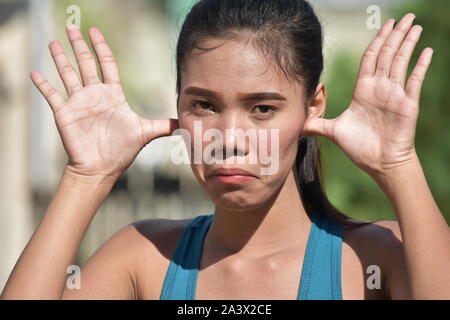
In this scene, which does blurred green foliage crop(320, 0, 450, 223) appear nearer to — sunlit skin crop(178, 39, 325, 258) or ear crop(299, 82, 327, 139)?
ear crop(299, 82, 327, 139)

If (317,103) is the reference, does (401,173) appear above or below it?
below

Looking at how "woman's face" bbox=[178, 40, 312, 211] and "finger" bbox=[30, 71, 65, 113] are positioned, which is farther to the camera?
"finger" bbox=[30, 71, 65, 113]

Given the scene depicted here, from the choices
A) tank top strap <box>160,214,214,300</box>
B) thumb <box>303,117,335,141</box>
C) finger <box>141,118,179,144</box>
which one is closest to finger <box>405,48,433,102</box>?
thumb <box>303,117,335,141</box>

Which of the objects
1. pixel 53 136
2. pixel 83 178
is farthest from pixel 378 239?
pixel 53 136

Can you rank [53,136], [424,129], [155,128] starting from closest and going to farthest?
[155,128]
[424,129]
[53,136]

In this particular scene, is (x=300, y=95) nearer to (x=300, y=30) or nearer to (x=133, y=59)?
(x=300, y=30)

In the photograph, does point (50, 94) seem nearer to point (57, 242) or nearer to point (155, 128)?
point (155, 128)

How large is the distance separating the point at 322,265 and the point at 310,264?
4 cm

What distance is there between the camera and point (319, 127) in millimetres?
2729

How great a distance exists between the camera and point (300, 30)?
281 centimetres

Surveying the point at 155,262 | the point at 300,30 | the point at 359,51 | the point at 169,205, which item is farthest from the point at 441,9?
the point at 169,205

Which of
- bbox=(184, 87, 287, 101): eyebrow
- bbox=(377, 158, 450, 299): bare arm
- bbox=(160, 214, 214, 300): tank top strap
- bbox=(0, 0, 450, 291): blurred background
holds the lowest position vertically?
bbox=(0, 0, 450, 291): blurred background

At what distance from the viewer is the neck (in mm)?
2877

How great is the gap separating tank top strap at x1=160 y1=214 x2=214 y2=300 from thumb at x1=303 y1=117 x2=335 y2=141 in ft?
1.96
